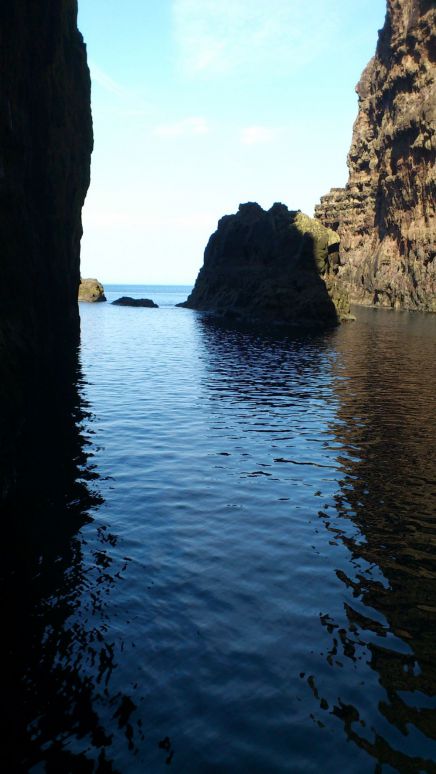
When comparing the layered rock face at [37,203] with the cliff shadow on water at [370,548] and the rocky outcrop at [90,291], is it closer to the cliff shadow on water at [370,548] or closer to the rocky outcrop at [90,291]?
the cliff shadow on water at [370,548]

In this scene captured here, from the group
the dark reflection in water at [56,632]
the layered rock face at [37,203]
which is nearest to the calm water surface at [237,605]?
the dark reflection in water at [56,632]

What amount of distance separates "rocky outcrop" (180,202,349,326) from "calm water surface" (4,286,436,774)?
68132 mm

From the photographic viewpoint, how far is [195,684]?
9.21m

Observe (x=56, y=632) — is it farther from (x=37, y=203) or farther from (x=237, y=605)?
(x=37, y=203)

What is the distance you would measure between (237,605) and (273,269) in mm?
99030

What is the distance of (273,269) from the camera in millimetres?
106438

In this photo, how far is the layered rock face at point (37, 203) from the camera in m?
A: 22.2

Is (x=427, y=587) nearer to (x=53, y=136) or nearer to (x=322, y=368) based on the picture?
(x=322, y=368)

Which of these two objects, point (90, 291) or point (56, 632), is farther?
point (90, 291)

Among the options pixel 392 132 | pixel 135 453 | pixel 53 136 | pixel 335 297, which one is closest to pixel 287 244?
pixel 335 297

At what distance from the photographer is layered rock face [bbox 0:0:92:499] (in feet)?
73.0

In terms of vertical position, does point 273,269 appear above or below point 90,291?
above

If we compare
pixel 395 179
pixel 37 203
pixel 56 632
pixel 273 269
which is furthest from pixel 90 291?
pixel 56 632

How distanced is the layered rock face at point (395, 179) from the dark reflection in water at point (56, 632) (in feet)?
422
